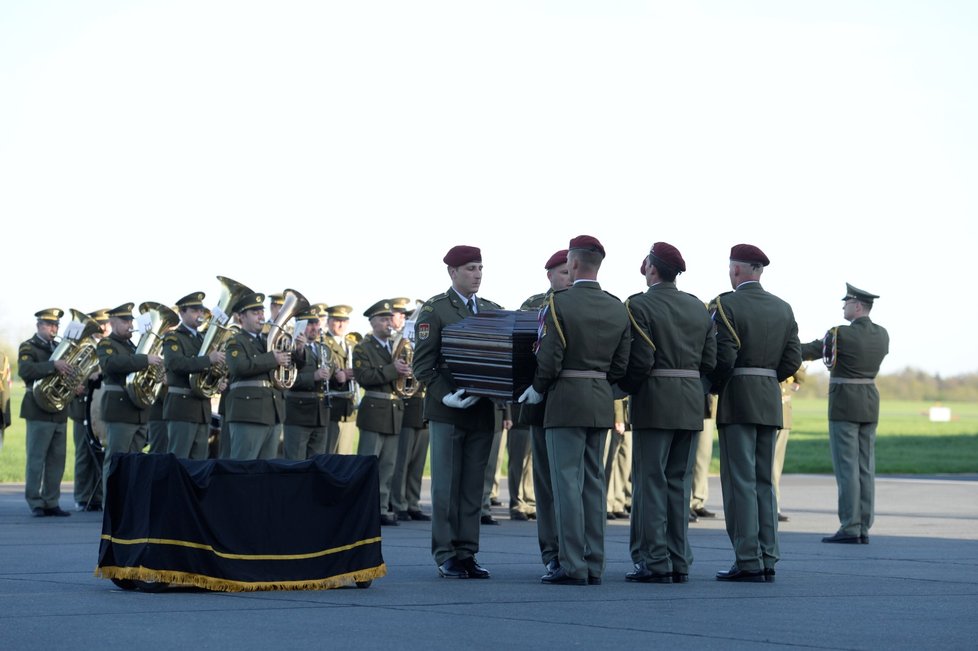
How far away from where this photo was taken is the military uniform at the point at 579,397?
31.8ft

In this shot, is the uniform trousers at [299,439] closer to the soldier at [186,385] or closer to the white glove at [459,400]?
the soldier at [186,385]

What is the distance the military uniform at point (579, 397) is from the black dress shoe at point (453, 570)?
0.66 metres

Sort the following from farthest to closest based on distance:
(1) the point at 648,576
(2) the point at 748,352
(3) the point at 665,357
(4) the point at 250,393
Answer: (4) the point at 250,393, (2) the point at 748,352, (3) the point at 665,357, (1) the point at 648,576

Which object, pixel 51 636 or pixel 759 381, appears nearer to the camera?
pixel 51 636

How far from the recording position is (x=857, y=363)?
13.9 m

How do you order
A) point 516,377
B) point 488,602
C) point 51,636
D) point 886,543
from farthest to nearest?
1. point 886,543
2. point 516,377
3. point 488,602
4. point 51,636

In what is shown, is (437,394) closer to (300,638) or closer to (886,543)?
(300,638)

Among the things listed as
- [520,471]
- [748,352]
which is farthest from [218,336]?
[748,352]

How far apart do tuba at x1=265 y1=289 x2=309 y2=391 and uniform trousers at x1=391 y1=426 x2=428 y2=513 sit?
175 centimetres

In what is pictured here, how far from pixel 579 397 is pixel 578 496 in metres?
0.66

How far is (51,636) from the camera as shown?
703cm

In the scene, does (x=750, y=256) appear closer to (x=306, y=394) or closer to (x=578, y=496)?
(x=578, y=496)

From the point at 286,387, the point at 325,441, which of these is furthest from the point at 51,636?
the point at 325,441

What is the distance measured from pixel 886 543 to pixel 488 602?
6243 mm
